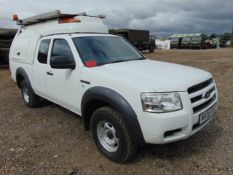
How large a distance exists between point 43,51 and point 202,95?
332 cm

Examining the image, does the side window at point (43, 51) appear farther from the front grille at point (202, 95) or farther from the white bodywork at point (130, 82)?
the front grille at point (202, 95)

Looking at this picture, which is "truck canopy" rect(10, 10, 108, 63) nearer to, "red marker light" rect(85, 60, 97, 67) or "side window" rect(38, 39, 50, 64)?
"side window" rect(38, 39, 50, 64)

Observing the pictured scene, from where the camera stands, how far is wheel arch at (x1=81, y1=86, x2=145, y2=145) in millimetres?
2861

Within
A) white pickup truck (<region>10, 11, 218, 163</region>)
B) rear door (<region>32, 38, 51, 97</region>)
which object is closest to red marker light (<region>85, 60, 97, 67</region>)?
white pickup truck (<region>10, 11, 218, 163</region>)

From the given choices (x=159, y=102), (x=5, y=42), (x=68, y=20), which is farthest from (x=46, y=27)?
(x=5, y=42)

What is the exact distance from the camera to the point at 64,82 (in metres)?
4.06

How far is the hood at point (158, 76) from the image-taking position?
2854mm

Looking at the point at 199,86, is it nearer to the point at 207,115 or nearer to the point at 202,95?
the point at 202,95

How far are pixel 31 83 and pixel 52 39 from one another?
1.40 meters

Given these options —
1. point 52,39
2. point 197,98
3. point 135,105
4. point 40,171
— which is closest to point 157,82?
point 135,105

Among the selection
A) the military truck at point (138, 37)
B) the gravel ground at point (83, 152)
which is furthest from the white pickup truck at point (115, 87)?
the military truck at point (138, 37)

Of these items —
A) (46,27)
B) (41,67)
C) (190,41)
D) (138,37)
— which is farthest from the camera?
(190,41)

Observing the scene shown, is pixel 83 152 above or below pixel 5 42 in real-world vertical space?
below

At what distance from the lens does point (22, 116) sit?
5398 mm
